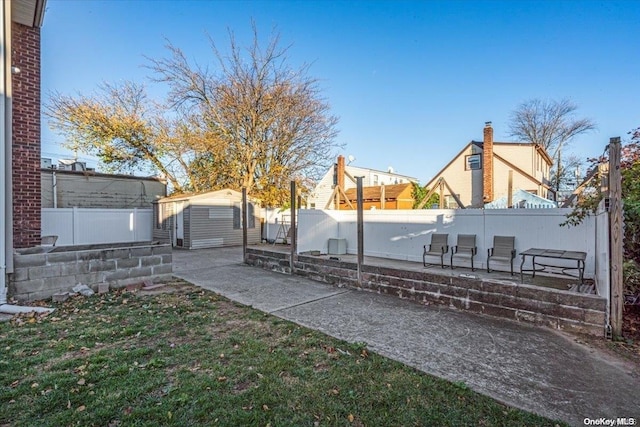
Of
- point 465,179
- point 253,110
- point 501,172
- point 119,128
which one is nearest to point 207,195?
point 253,110

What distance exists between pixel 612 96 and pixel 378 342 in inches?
690

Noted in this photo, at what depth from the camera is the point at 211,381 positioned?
8.60 ft

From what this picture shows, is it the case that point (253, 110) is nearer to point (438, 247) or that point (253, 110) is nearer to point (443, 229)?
point (443, 229)

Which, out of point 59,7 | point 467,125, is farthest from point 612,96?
point 59,7

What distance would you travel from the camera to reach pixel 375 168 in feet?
94.3

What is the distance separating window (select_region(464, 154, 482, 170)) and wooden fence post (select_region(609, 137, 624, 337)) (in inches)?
655

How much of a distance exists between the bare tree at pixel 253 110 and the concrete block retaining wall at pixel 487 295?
38.5 feet

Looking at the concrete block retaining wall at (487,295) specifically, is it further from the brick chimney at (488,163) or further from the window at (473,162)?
the window at (473,162)

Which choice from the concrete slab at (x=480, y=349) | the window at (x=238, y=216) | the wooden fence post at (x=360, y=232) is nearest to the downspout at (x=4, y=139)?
the concrete slab at (x=480, y=349)

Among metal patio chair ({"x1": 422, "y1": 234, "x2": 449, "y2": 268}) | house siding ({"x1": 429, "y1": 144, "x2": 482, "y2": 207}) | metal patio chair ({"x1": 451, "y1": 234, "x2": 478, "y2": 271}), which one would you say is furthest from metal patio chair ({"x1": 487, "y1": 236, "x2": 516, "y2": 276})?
house siding ({"x1": 429, "y1": 144, "x2": 482, "y2": 207})

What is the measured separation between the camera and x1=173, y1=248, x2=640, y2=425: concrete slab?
98.1 inches

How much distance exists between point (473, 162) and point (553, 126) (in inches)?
461

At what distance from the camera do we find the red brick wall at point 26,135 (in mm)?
5785

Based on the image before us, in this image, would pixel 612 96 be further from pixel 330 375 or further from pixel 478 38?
pixel 330 375
